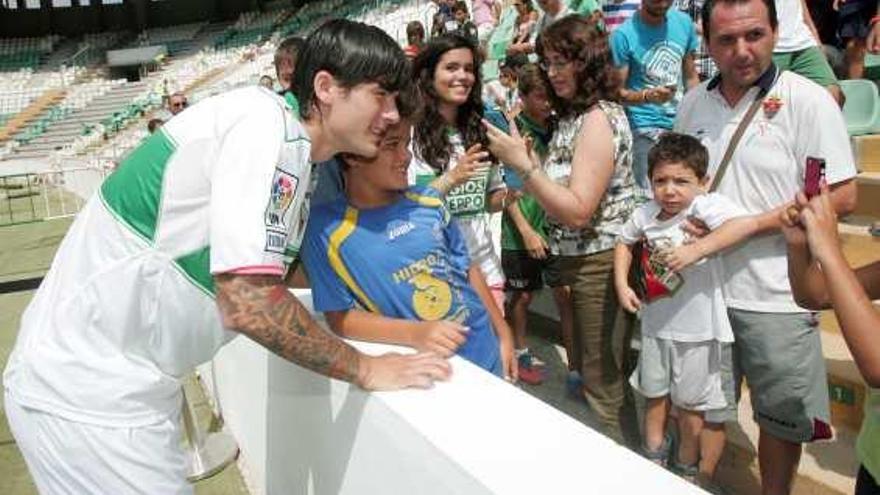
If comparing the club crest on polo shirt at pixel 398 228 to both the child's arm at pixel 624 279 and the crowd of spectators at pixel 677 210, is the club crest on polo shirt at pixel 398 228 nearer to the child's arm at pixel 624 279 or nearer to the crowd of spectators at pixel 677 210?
the crowd of spectators at pixel 677 210

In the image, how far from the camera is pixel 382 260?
189 cm

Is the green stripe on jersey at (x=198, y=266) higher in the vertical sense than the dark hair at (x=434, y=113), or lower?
lower

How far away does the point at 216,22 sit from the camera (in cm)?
3966

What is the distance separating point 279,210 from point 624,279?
1611mm

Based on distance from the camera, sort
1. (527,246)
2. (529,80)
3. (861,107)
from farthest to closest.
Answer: (861,107) < (527,246) < (529,80)

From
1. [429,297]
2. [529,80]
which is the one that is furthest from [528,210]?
[429,297]

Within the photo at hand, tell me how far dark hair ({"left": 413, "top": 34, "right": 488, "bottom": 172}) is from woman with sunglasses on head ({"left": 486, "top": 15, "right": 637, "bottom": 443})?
355 mm

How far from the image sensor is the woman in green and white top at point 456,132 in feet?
9.87

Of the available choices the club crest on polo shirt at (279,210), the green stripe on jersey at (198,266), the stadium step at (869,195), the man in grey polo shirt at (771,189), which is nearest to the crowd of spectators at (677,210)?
the man in grey polo shirt at (771,189)

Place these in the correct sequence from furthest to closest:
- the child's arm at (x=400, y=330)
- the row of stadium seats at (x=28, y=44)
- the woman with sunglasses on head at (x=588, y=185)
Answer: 1. the row of stadium seats at (x=28, y=44)
2. the woman with sunglasses on head at (x=588, y=185)
3. the child's arm at (x=400, y=330)

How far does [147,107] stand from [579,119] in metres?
29.6

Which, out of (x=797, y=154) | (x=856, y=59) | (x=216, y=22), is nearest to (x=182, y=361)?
(x=797, y=154)

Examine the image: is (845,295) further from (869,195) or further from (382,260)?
(869,195)

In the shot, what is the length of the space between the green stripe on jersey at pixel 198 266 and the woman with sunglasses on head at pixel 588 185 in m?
1.15
